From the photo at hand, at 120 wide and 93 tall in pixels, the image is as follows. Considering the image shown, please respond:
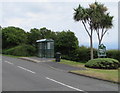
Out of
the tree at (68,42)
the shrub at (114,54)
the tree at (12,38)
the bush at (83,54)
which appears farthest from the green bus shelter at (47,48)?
the tree at (12,38)

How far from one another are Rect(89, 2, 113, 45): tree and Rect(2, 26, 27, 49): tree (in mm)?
15565

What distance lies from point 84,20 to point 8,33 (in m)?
24.1

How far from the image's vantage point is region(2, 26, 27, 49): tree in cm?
4615

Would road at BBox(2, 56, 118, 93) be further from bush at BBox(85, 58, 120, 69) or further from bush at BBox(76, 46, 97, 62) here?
bush at BBox(76, 46, 97, 62)

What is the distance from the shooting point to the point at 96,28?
34.0 m

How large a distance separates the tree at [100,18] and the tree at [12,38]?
15565 mm

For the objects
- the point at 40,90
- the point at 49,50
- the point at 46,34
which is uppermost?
the point at 46,34

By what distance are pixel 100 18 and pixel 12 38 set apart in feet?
72.6

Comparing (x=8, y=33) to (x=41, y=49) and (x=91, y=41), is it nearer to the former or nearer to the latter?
(x=41, y=49)

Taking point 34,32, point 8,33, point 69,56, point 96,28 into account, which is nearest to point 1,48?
point 8,33

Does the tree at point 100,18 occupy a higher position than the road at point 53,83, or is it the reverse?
the tree at point 100,18

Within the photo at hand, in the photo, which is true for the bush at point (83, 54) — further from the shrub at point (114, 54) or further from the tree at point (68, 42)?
the shrub at point (114, 54)

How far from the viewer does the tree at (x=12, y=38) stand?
46.2 m

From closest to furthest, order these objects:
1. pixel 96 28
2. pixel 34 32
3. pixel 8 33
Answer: pixel 96 28 < pixel 34 32 < pixel 8 33
